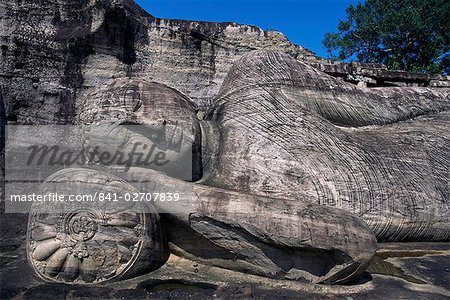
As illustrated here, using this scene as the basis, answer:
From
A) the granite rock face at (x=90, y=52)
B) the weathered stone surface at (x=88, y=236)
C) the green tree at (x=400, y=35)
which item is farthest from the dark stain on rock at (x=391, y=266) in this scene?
the green tree at (x=400, y=35)

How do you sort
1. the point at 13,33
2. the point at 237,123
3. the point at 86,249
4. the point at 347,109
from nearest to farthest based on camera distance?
the point at 86,249
the point at 237,123
the point at 347,109
the point at 13,33

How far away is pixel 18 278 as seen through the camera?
2.23m

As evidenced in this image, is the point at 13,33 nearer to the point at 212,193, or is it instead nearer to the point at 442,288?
the point at 212,193

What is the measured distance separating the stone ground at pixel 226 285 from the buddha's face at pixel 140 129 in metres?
0.68

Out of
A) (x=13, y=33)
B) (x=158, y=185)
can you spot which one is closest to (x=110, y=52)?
(x=13, y=33)

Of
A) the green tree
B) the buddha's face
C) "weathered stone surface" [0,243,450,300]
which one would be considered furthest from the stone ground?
the green tree

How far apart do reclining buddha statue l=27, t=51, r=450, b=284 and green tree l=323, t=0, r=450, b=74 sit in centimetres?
1116

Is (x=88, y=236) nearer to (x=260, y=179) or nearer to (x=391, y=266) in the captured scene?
(x=260, y=179)

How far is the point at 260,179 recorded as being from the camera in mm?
2744

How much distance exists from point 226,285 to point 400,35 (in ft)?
46.4

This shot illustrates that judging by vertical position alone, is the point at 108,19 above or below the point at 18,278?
above

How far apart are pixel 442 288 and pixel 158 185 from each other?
179 centimetres

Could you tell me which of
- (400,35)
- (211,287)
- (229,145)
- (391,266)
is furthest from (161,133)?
(400,35)

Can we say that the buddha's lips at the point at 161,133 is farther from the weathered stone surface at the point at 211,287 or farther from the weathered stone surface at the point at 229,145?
the weathered stone surface at the point at 211,287
